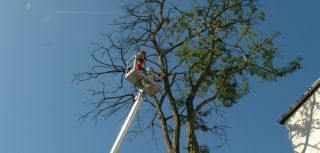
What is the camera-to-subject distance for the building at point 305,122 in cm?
1324

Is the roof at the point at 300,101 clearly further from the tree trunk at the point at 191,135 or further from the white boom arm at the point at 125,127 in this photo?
the white boom arm at the point at 125,127

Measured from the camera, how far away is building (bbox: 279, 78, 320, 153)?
13242mm

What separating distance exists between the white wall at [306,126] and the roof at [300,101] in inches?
3.2

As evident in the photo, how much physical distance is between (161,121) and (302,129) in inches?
157

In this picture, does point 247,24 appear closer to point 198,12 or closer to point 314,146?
point 198,12

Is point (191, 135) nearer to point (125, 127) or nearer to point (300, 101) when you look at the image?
point (300, 101)

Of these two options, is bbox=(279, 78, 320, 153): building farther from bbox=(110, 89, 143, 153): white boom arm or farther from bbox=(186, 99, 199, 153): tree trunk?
bbox=(110, 89, 143, 153): white boom arm

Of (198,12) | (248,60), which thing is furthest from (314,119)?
(198,12)

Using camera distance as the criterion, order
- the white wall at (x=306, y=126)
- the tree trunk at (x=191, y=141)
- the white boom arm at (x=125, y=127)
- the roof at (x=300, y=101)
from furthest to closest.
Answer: the roof at (x=300, y=101) < the white wall at (x=306, y=126) < the tree trunk at (x=191, y=141) < the white boom arm at (x=125, y=127)

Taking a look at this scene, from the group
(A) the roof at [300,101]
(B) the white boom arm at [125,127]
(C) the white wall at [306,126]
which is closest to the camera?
(B) the white boom arm at [125,127]

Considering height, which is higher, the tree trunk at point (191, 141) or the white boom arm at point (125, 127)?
the tree trunk at point (191, 141)

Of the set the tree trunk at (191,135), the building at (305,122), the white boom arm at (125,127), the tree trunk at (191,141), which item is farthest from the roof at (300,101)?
the white boom arm at (125,127)

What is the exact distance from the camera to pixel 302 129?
13711mm

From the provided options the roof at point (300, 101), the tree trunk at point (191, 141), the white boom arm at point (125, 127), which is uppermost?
the roof at point (300, 101)
